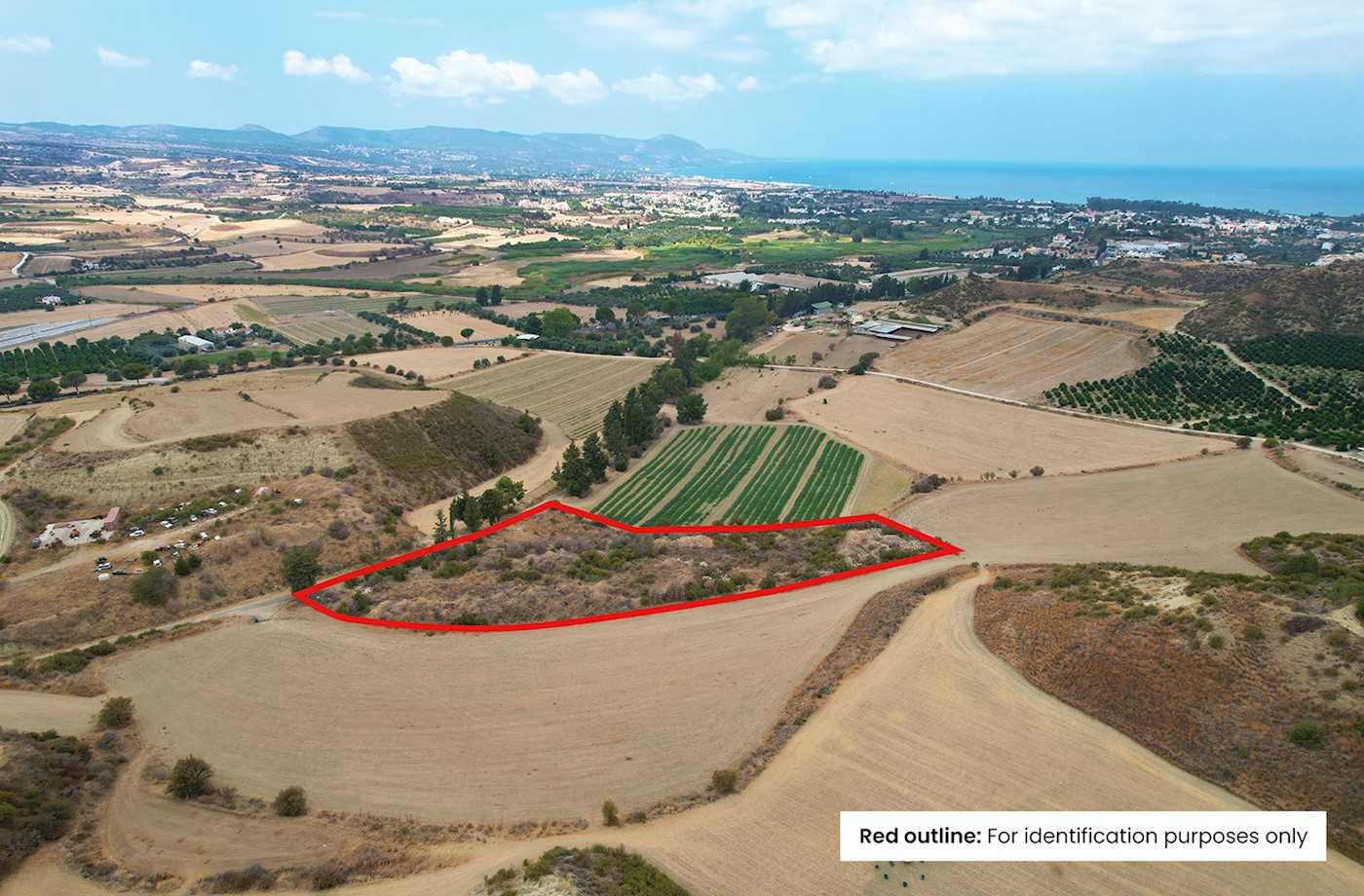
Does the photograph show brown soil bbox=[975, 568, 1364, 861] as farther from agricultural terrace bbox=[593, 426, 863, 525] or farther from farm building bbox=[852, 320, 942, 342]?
farm building bbox=[852, 320, 942, 342]

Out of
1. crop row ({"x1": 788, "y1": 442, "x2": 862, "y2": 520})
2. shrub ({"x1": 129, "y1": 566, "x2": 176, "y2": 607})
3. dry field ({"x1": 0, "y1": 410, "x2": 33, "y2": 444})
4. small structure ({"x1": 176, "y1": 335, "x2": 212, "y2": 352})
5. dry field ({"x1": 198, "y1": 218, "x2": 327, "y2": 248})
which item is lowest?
shrub ({"x1": 129, "y1": 566, "x2": 176, "y2": 607})

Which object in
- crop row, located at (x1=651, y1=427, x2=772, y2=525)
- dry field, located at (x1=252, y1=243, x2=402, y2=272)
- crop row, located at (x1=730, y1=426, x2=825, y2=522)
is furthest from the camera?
dry field, located at (x1=252, y1=243, x2=402, y2=272)

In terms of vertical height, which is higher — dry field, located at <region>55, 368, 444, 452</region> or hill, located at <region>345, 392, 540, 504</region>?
dry field, located at <region>55, 368, 444, 452</region>

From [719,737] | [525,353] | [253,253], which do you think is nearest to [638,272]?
[525,353]

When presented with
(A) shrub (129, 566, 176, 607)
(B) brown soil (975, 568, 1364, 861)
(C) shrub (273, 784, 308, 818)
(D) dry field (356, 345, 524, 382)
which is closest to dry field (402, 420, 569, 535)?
(A) shrub (129, 566, 176, 607)

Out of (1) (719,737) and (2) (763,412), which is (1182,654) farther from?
(2) (763,412)

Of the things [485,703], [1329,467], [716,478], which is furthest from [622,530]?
[1329,467]
